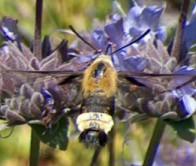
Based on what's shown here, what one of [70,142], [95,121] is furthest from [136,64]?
[70,142]

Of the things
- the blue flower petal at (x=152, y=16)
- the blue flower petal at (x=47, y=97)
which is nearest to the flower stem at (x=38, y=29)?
the blue flower petal at (x=47, y=97)

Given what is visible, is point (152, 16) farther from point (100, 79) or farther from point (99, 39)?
point (100, 79)

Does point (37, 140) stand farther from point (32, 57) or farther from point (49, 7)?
point (49, 7)

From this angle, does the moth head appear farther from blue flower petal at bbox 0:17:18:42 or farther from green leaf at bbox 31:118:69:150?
blue flower petal at bbox 0:17:18:42

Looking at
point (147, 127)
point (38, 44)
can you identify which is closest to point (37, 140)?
point (38, 44)

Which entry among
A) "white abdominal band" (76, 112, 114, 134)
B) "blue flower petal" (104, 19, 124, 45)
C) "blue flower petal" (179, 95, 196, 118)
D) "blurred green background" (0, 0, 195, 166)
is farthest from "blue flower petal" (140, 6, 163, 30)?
"blurred green background" (0, 0, 195, 166)

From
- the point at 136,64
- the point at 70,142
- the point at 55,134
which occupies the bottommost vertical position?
the point at 70,142
